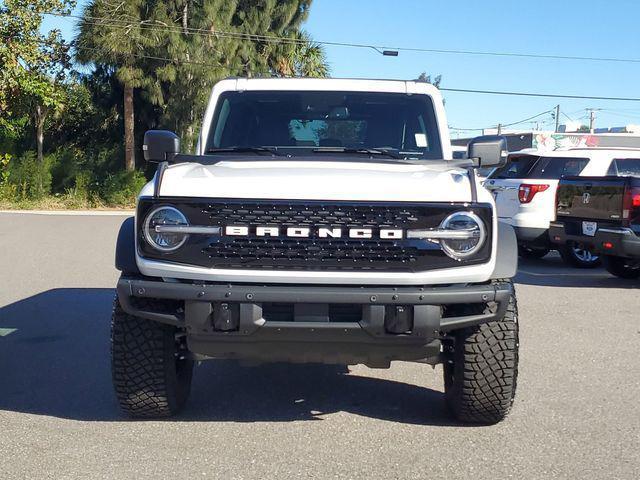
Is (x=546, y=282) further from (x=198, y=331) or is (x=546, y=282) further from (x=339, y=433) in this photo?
(x=198, y=331)

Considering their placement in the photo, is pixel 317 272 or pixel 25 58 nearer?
pixel 317 272

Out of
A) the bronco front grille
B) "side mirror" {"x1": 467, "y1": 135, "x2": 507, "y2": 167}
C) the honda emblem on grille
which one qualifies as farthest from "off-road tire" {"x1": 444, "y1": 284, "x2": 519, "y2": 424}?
"side mirror" {"x1": 467, "y1": 135, "x2": 507, "y2": 167}

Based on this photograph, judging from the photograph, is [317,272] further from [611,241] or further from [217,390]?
[611,241]

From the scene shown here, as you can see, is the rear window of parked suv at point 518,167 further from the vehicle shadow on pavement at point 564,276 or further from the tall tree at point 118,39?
the tall tree at point 118,39

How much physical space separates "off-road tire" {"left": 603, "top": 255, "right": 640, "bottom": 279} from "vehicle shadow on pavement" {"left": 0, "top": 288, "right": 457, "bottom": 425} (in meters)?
6.49

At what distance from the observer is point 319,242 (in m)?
4.14

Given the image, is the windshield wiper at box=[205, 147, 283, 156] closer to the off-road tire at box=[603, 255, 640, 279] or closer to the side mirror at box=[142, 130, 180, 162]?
the side mirror at box=[142, 130, 180, 162]

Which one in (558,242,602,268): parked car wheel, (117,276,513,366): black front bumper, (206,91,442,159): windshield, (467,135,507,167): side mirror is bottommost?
(558,242,602,268): parked car wheel

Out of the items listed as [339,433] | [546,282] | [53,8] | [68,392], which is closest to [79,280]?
[68,392]

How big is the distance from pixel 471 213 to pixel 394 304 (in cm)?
62

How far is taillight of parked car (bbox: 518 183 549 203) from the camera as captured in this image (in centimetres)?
1241

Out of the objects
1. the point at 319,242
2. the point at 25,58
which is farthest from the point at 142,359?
the point at 25,58

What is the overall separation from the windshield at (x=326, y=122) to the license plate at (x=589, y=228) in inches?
213

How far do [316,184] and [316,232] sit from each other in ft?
0.83
